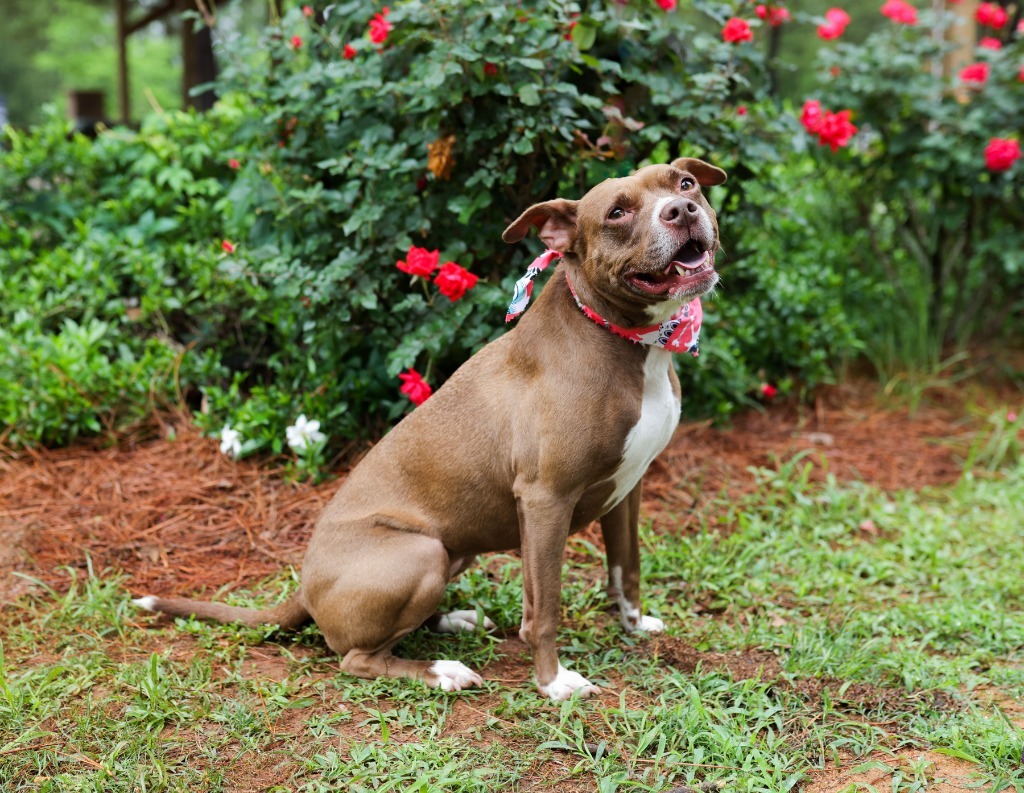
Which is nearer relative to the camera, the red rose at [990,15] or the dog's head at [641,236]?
the dog's head at [641,236]

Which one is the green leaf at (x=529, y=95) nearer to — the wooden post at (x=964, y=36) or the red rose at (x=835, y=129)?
the red rose at (x=835, y=129)

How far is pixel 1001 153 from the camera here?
5844 mm

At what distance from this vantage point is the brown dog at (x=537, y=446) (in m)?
2.85

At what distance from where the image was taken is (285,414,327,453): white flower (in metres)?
4.44

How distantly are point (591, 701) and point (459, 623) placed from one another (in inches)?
26.7

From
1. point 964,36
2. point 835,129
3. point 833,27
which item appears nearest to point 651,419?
point 835,129

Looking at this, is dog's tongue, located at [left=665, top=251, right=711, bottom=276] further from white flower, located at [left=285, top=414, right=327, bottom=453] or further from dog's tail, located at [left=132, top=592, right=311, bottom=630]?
white flower, located at [left=285, top=414, right=327, bottom=453]

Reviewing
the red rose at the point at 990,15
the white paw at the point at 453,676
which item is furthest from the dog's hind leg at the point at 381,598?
the red rose at the point at 990,15

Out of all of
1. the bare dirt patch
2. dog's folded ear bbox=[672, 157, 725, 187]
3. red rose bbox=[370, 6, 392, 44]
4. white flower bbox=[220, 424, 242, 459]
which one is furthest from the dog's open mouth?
white flower bbox=[220, 424, 242, 459]

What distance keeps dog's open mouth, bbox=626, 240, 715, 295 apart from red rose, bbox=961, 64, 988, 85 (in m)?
4.46

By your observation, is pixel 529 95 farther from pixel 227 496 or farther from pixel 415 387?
pixel 227 496

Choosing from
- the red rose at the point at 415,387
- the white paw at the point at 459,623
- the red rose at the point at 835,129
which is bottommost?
the white paw at the point at 459,623

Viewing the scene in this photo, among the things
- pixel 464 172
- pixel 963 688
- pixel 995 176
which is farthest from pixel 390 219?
pixel 995 176

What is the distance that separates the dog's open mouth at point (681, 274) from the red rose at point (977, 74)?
446cm
